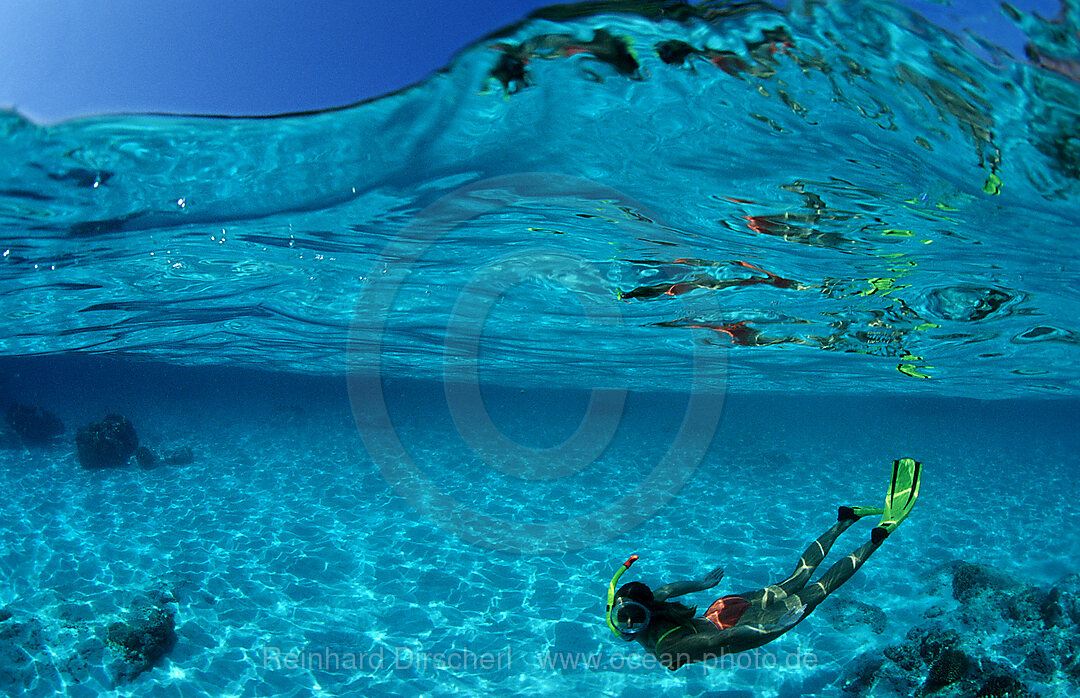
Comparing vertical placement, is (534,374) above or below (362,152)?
below

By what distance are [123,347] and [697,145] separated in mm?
27269

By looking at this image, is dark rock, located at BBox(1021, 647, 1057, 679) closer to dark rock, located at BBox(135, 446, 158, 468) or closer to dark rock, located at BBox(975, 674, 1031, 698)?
dark rock, located at BBox(975, 674, 1031, 698)

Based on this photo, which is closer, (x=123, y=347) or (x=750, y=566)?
(x=750, y=566)

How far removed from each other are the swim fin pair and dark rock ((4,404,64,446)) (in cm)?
3068

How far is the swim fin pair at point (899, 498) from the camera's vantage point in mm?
6039

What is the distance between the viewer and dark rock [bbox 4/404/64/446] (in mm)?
22598

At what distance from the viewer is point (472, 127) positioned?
633 centimetres

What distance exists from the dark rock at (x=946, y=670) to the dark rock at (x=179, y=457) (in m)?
24.3

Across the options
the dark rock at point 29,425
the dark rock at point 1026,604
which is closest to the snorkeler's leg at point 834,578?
the dark rock at point 1026,604

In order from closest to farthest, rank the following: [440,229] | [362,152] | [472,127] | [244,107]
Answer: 1. [244,107]
2. [472,127]
3. [362,152]
4. [440,229]

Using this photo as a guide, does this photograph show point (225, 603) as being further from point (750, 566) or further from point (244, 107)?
point (750, 566)

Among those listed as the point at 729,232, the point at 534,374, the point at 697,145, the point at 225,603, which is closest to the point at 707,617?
the point at 697,145

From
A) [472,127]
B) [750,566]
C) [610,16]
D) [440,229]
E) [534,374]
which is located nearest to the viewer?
[610,16]

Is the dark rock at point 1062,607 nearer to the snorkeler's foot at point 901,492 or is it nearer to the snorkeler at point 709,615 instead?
the snorkeler's foot at point 901,492
